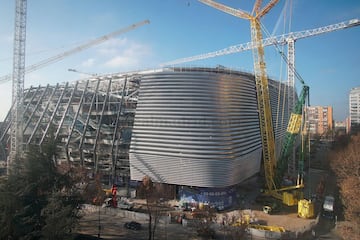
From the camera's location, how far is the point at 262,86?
52219 mm

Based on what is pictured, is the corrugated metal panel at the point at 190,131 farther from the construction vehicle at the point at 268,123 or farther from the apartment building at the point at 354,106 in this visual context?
the apartment building at the point at 354,106

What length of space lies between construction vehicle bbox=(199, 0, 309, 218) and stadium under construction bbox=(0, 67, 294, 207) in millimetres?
2454

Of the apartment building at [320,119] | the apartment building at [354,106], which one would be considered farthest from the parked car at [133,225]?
the apartment building at [320,119]

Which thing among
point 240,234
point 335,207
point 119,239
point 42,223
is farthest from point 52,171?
point 335,207

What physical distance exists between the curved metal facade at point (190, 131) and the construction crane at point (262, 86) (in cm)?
406

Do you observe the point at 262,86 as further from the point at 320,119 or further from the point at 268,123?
the point at 320,119

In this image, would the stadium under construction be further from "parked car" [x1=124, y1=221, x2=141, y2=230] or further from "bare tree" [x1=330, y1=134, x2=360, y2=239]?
"bare tree" [x1=330, y1=134, x2=360, y2=239]

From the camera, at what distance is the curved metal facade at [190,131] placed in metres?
45.6

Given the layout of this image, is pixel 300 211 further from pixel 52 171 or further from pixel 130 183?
pixel 52 171

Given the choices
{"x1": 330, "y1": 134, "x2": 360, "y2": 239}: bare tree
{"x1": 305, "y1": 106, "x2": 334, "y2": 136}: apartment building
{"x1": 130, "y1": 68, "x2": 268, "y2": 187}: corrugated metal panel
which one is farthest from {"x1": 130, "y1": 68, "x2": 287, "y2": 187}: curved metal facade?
{"x1": 305, "y1": 106, "x2": 334, "y2": 136}: apartment building

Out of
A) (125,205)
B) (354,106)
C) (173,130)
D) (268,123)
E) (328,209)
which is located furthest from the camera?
(354,106)

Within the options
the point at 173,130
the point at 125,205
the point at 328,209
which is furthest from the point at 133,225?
the point at 328,209

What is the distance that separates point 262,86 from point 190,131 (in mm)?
16368

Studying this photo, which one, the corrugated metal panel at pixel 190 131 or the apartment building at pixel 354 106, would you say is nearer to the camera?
the corrugated metal panel at pixel 190 131
